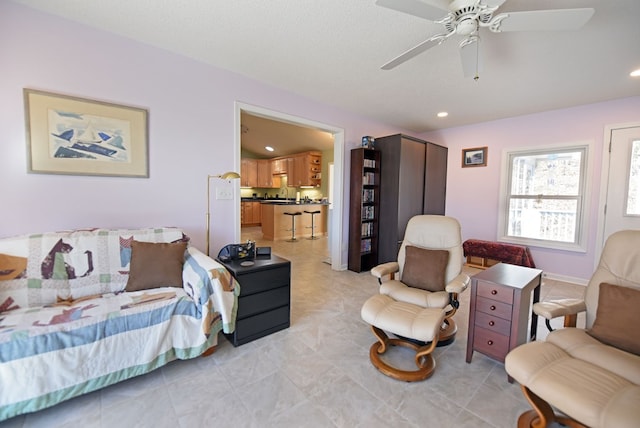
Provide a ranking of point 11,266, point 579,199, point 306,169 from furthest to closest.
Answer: point 306,169 < point 579,199 < point 11,266

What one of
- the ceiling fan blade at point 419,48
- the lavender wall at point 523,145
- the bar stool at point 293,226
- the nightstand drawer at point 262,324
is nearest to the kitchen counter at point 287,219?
the bar stool at point 293,226

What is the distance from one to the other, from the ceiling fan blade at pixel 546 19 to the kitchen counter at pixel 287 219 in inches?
218

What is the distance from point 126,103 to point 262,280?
6.27 feet

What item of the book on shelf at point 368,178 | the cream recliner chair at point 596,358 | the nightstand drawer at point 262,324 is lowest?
the nightstand drawer at point 262,324

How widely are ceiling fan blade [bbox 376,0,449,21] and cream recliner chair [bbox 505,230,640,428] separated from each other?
1.79m

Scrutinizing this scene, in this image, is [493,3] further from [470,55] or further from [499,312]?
[499,312]

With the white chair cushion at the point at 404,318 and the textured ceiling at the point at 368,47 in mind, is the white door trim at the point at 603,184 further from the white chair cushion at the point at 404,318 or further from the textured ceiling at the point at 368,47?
the white chair cushion at the point at 404,318

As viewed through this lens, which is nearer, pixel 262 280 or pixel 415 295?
pixel 415 295

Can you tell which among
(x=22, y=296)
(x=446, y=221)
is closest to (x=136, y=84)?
(x=22, y=296)

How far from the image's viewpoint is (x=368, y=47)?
2293 mm

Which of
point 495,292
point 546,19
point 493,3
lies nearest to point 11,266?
point 495,292

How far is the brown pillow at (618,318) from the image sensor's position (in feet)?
4.47

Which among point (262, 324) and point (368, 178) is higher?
point (368, 178)

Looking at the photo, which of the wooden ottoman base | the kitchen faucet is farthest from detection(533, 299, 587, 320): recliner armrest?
the kitchen faucet
